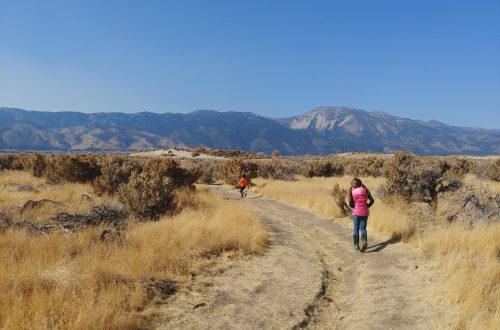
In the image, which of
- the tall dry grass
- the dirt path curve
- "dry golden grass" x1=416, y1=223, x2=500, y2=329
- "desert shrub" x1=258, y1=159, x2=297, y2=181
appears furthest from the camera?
"desert shrub" x1=258, y1=159, x2=297, y2=181

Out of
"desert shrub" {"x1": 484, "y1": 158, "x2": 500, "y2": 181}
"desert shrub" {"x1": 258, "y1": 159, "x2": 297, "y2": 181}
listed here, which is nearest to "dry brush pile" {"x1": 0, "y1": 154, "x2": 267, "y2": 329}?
"desert shrub" {"x1": 258, "y1": 159, "x2": 297, "y2": 181}

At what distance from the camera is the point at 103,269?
708cm

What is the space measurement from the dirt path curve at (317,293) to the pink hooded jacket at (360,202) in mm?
1014

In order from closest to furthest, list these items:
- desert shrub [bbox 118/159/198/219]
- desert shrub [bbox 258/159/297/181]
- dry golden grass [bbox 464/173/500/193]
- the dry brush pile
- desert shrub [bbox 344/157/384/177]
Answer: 1. the dry brush pile
2. desert shrub [bbox 118/159/198/219]
3. dry golden grass [bbox 464/173/500/193]
4. desert shrub [bbox 258/159/297/181]
5. desert shrub [bbox 344/157/384/177]

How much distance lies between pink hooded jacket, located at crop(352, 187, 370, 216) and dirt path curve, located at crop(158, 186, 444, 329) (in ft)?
3.33

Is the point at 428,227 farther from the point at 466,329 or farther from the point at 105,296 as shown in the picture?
the point at 105,296

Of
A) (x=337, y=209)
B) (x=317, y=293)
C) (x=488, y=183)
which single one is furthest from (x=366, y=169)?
(x=317, y=293)

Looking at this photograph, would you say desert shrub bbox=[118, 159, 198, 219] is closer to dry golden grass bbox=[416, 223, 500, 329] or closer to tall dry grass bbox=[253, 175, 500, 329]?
tall dry grass bbox=[253, 175, 500, 329]

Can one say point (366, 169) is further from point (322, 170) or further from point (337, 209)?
point (337, 209)

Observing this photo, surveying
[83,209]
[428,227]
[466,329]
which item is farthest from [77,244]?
[428,227]

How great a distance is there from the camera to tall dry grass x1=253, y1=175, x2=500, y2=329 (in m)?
6.22

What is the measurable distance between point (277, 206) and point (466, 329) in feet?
47.5

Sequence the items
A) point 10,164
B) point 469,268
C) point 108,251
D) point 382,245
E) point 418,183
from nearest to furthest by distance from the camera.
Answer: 1. point 469,268
2. point 108,251
3. point 382,245
4. point 418,183
5. point 10,164

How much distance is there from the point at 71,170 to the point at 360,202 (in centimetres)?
1765
